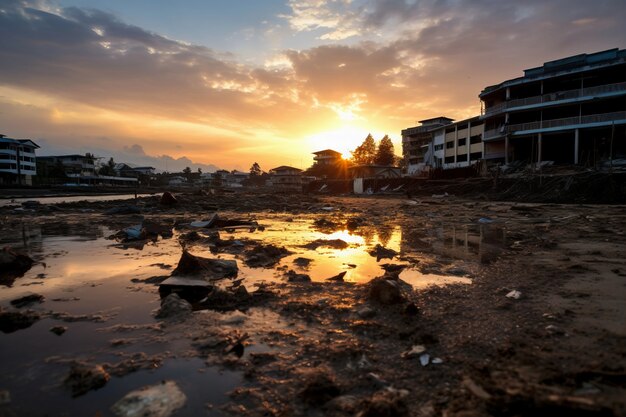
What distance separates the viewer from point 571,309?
3641 mm

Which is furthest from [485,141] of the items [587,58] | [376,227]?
[376,227]

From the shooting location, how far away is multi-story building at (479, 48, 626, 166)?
30797mm

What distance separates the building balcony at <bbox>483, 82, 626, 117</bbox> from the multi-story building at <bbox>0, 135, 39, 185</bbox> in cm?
7322

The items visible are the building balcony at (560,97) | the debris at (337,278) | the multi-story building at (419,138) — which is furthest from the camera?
the multi-story building at (419,138)

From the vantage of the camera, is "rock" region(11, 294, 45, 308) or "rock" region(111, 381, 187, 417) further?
"rock" region(11, 294, 45, 308)

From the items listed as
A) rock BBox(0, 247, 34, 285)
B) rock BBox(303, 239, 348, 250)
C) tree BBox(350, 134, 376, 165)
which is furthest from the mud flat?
tree BBox(350, 134, 376, 165)

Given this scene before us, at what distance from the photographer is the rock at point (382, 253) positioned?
6.92 meters

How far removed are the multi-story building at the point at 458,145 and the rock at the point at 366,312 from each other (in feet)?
141

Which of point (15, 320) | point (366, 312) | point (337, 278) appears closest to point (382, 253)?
point (337, 278)

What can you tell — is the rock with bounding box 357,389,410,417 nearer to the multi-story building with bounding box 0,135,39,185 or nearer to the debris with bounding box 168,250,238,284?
the debris with bounding box 168,250,238,284

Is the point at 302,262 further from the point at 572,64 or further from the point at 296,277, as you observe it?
the point at 572,64

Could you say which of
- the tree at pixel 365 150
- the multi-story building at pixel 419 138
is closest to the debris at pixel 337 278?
the multi-story building at pixel 419 138

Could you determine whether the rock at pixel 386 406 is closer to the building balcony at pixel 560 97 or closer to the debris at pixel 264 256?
the debris at pixel 264 256

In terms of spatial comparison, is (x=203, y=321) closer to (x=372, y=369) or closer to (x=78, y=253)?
(x=372, y=369)
